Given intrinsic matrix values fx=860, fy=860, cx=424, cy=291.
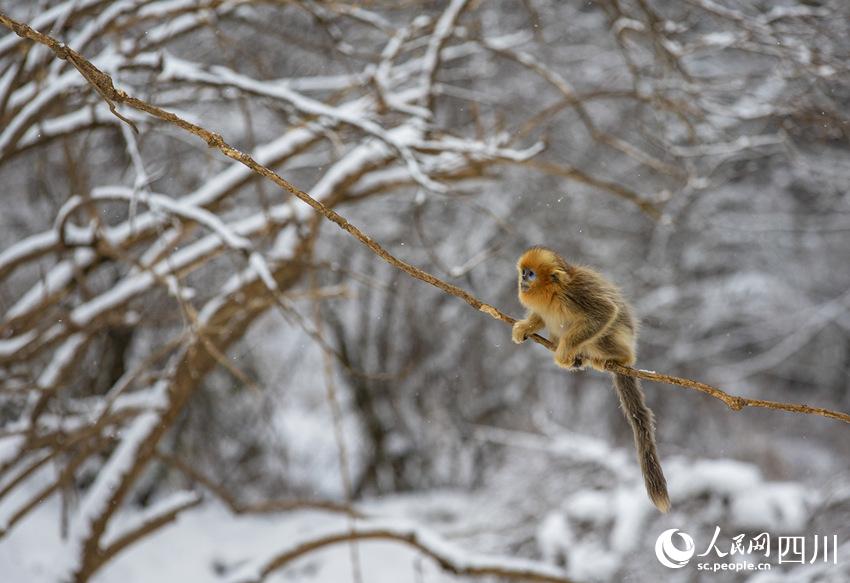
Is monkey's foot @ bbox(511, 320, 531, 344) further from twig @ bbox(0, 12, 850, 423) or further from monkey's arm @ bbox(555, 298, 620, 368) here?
twig @ bbox(0, 12, 850, 423)

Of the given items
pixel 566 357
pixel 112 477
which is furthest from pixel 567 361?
pixel 112 477

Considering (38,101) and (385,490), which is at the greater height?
(38,101)

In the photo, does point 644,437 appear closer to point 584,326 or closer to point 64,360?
point 584,326

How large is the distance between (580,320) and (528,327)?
0.20 meters

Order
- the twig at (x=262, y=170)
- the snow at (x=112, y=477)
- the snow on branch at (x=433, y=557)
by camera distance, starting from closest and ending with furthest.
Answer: the twig at (x=262, y=170), the snow at (x=112, y=477), the snow on branch at (x=433, y=557)

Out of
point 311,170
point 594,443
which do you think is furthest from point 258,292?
point 311,170

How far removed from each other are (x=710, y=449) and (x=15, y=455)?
7506 mm

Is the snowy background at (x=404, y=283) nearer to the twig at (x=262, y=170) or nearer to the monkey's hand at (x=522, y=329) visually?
the monkey's hand at (x=522, y=329)

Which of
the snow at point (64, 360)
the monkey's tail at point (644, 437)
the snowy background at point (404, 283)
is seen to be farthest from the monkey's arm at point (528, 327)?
the snow at point (64, 360)

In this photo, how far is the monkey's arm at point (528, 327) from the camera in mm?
2482

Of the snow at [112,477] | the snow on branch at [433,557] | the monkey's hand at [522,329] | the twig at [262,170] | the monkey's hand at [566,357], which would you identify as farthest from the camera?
the snow on branch at [433,557]

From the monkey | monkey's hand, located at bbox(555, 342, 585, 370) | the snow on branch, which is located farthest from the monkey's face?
the snow on branch

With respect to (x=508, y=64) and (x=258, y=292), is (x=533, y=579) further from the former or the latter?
(x=508, y=64)

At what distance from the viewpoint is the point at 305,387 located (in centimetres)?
957
